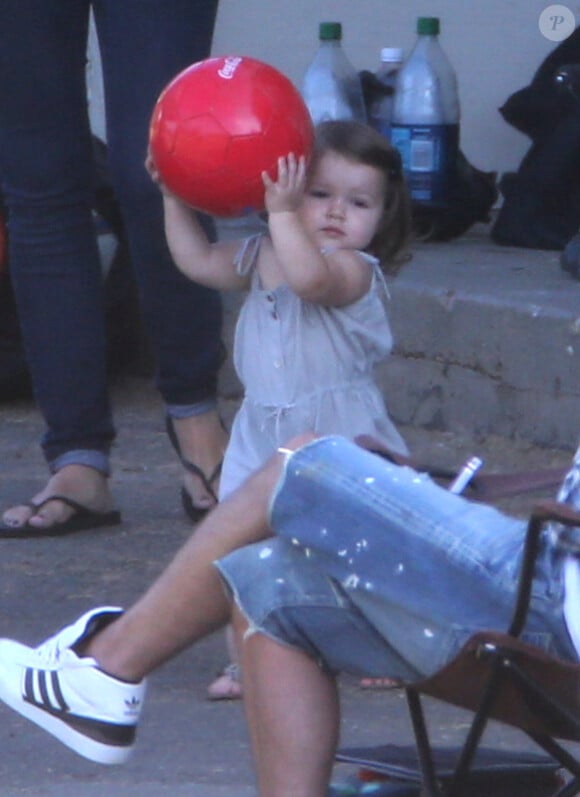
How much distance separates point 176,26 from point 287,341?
84 centimetres

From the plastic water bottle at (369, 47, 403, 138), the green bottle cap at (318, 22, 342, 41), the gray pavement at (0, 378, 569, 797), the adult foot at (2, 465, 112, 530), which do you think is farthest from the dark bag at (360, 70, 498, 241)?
the adult foot at (2, 465, 112, 530)

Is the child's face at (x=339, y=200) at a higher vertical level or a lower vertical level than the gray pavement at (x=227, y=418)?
higher

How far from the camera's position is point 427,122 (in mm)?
5559

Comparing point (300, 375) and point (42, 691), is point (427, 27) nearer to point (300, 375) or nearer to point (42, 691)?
point (300, 375)

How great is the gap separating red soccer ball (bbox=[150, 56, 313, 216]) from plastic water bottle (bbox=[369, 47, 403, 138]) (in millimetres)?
2496

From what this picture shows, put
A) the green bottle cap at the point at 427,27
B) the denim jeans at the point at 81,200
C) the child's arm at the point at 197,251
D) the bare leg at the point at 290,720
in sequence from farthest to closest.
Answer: the green bottle cap at the point at 427,27
the denim jeans at the point at 81,200
the child's arm at the point at 197,251
the bare leg at the point at 290,720

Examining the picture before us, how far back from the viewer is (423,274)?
203 inches

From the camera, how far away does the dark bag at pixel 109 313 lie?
5312mm

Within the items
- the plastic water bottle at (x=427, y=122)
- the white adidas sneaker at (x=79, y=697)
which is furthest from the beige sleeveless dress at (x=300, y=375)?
the plastic water bottle at (x=427, y=122)

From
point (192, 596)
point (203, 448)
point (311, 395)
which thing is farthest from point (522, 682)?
point (203, 448)

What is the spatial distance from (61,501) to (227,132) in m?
1.29

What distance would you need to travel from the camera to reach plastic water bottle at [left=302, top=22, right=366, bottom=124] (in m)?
5.63

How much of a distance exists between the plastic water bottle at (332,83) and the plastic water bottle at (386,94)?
0.04 metres

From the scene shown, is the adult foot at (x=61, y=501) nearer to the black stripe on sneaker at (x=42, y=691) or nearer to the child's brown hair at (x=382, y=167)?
the child's brown hair at (x=382, y=167)
